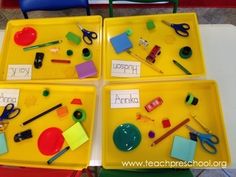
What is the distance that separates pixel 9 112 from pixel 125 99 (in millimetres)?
452

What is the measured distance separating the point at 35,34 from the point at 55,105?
0.37 meters

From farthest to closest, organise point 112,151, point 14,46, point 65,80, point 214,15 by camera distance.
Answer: point 214,15 < point 14,46 < point 65,80 < point 112,151

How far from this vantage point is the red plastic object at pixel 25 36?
3.95 ft

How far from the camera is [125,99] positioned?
107 centimetres

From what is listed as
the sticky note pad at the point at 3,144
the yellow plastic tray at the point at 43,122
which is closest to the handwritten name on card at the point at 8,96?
the yellow plastic tray at the point at 43,122

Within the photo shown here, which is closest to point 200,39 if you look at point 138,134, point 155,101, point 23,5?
point 155,101

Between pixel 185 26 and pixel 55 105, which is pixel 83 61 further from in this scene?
pixel 185 26

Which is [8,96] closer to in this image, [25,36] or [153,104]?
[25,36]

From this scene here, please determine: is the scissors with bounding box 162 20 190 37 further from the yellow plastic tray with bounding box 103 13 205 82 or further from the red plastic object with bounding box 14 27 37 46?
the red plastic object with bounding box 14 27 37 46

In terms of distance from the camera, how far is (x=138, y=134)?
100 centimetres

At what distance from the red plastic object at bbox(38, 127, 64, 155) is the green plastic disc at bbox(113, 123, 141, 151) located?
0.20 metres

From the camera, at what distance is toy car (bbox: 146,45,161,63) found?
1.13 metres

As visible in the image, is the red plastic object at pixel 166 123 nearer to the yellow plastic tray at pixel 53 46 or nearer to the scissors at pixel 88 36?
the yellow plastic tray at pixel 53 46

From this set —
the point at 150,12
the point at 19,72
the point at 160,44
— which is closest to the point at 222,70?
the point at 160,44
